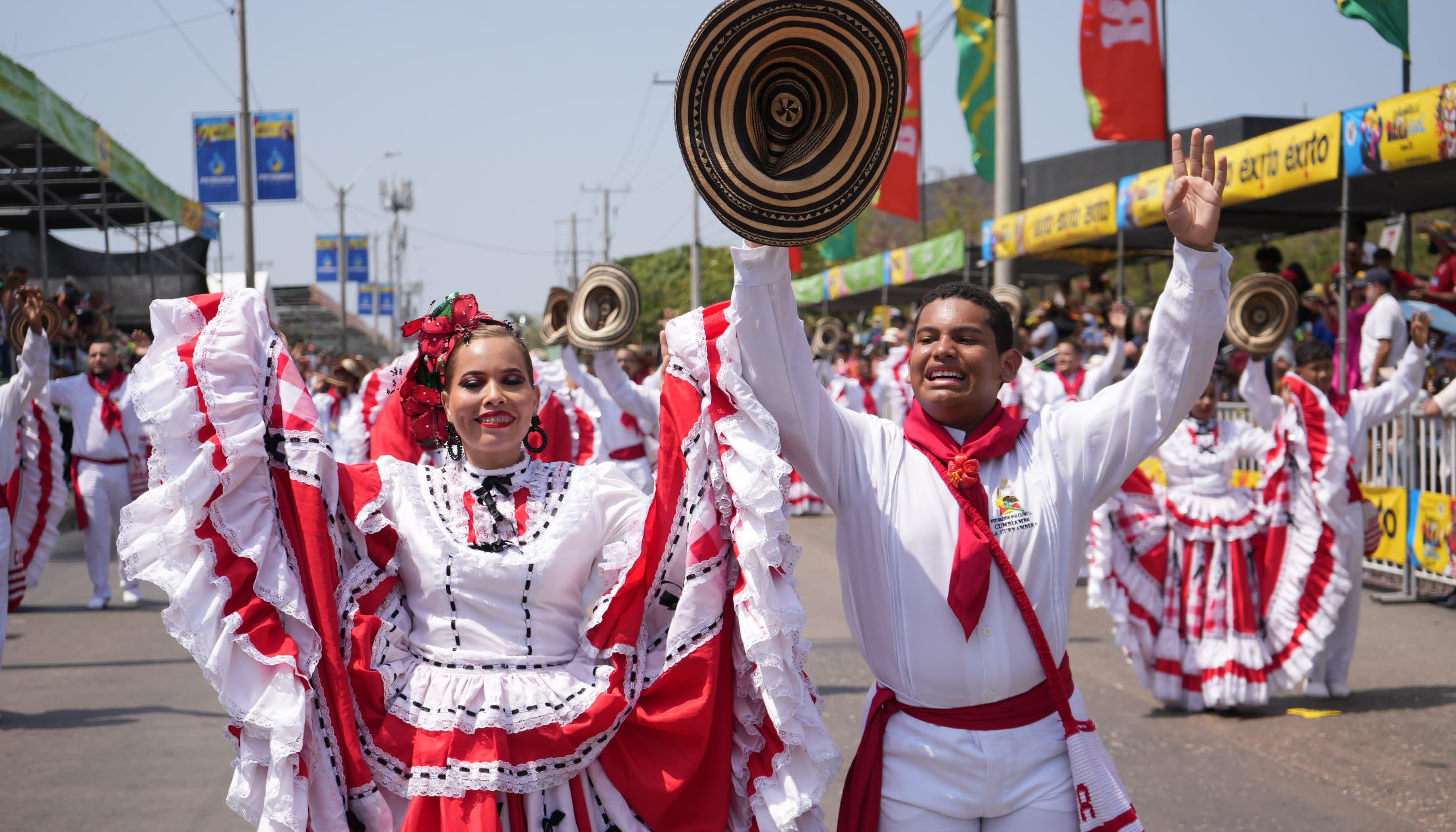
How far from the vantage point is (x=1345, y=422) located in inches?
308

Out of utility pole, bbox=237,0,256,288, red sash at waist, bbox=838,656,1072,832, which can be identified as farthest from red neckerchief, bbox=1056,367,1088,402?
utility pole, bbox=237,0,256,288

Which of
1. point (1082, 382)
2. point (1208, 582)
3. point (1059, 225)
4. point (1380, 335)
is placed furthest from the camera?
point (1059, 225)

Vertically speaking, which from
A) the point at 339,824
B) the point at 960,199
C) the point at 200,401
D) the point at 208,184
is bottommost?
the point at 339,824

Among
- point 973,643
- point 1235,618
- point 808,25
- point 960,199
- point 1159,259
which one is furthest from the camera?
point 960,199

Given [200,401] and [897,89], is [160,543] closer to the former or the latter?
[200,401]

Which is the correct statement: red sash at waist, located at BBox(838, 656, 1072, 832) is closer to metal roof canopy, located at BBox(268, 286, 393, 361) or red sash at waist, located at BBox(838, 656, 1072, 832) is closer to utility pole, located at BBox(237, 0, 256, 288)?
utility pole, located at BBox(237, 0, 256, 288)

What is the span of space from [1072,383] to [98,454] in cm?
850

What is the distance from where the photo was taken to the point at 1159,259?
1681 cm

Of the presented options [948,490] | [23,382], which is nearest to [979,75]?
[23,382]

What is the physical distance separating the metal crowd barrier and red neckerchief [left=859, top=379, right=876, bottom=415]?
24.7 feet

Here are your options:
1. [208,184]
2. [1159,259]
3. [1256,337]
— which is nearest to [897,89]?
[1256,337]

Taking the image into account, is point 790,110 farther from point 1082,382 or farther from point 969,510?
point 1082,382

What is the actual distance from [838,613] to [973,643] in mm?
7250

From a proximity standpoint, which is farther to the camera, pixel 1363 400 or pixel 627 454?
pixel 627 454
